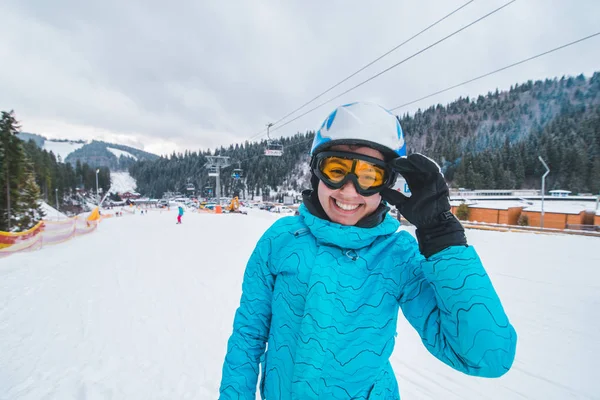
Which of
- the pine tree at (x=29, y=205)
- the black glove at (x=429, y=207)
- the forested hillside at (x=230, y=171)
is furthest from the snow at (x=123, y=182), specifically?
the black glove at (x=429, y=207)

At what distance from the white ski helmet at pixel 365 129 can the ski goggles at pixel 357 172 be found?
6 centimetres

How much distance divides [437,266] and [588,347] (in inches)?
177

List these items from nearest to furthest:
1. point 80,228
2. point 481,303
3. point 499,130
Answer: point 481,303 → point 80,228 → point 499,130

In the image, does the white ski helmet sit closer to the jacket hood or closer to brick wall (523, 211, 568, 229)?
the jacket hood

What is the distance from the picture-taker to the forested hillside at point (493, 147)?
228 feet

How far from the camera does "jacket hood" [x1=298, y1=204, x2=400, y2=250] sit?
118cm

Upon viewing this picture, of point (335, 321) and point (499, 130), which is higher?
point (499, 130)

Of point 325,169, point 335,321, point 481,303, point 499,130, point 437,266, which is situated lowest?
point 335,321

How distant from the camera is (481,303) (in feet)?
2.97

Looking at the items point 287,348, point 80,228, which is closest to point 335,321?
point 287,348

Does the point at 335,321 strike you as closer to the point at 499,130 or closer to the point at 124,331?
the point at 124,331

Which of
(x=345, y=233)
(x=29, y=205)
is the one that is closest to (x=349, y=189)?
(x=345, y=233)

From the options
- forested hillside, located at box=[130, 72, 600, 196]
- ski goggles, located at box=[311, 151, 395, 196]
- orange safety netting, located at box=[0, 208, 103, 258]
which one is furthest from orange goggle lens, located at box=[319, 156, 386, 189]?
forested hillside, located at box=[130, 72, 600, 196]

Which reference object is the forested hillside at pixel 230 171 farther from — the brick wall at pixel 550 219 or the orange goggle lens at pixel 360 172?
the orange goggle lens at pixel 360 172
